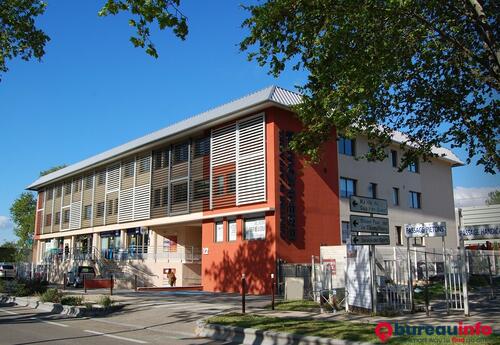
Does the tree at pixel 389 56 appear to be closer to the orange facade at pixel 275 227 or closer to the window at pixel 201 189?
the orange facade at pixel 275 227

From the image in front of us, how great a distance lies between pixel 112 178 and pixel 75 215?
8024 mm

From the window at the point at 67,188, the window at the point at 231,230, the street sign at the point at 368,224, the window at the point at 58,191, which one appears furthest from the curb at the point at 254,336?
the window at the point at 58,191

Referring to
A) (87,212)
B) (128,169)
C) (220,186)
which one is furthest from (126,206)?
(220,186)

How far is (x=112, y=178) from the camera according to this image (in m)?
41.4

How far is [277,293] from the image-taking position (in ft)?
83.1

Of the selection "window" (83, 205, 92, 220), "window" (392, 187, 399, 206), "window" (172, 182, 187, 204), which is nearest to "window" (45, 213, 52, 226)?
"window" (83, 205, 92, 220)

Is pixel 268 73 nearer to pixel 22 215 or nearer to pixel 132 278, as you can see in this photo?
pixel 132 278

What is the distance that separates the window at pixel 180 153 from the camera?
3316cm

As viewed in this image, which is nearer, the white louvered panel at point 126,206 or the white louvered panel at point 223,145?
the white louvered panel at point 223,145

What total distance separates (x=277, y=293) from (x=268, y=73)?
1352 cm

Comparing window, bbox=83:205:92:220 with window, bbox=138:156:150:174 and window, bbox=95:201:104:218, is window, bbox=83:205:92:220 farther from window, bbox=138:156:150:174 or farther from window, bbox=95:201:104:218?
window, bbox=138:156:150:174

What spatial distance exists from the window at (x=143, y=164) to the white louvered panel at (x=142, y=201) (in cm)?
119

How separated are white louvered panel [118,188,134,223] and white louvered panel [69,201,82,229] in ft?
27.4

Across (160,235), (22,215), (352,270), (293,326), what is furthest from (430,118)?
(22,215)
